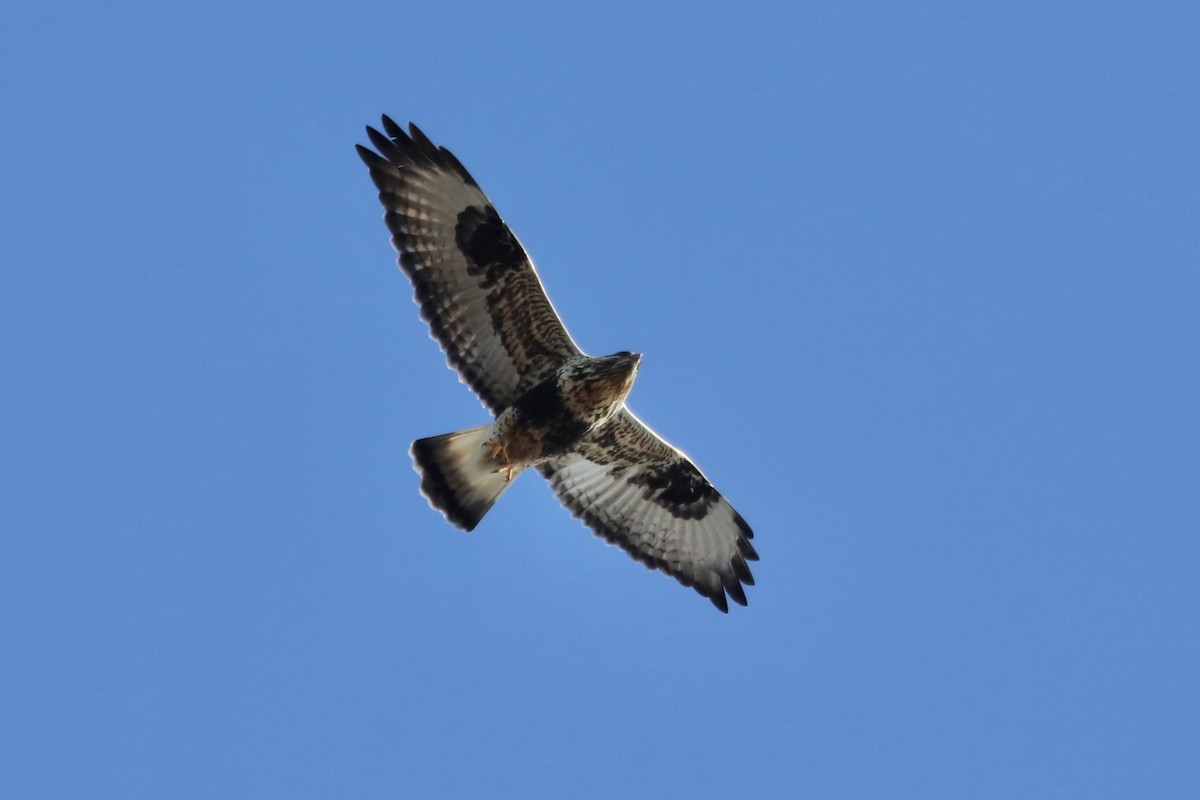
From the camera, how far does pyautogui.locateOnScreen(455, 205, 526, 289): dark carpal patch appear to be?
40.1 feet

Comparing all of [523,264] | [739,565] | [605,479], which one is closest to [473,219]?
[523,264]

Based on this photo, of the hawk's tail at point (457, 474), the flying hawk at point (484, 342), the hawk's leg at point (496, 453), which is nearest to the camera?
the flying hawk at point (484, 342)

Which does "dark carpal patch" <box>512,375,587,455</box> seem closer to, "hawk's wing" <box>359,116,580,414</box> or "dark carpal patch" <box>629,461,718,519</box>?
"hawk's wing" <box>359,116,580,414</box>

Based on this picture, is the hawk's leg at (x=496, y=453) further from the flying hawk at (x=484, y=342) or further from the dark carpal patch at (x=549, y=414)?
the dark carpal patch at (x=549, y=414)

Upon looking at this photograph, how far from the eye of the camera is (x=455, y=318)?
12.4 meters

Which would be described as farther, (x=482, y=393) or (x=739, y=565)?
(x=739, y=565)

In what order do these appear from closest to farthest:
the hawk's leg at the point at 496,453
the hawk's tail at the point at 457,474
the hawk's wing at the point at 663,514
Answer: the hawk's leg at the point at 496,453, the hawk's tail at the point at 457,474, the hawk's wing at the point at 663,514

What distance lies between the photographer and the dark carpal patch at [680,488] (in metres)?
13.5

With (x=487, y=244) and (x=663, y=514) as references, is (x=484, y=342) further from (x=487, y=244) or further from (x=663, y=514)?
(x=663, y=514)

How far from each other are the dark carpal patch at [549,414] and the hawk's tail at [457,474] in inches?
18.1

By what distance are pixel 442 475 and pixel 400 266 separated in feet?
5.20

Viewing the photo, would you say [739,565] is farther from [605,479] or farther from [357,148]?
[357,148]

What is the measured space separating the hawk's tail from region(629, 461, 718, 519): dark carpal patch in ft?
4.39

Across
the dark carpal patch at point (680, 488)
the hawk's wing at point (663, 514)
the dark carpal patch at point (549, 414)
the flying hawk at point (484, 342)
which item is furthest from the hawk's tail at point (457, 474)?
the dark carpal patch at point (680, 488)
